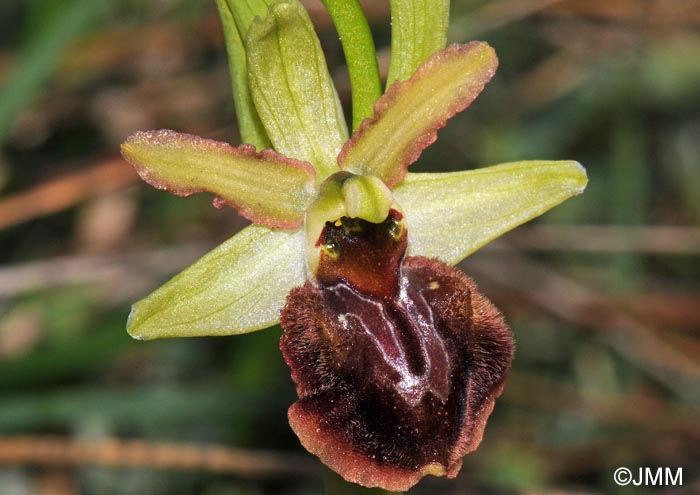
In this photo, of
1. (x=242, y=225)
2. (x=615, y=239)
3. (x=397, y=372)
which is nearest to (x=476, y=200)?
(x=397, y=372)

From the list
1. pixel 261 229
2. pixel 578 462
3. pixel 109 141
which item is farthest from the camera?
pixel 109 141

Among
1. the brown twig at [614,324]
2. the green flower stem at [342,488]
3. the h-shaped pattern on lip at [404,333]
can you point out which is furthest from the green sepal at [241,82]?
the brown twig at [614,324]

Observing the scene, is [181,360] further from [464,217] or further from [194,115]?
[464,217]

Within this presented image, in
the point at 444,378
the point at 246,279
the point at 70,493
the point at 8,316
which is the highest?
the point at 246,279

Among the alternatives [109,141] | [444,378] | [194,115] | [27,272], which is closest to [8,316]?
[27,272]

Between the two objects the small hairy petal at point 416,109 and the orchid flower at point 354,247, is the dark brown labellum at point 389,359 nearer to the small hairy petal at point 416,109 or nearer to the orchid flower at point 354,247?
the orchid flower at point 354,247

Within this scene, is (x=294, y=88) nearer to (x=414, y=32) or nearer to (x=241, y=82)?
(x=241, y=82)

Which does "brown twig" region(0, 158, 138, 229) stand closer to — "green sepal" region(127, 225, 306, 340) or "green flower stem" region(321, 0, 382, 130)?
"green sepal" region(127, 225, 306, 340)
